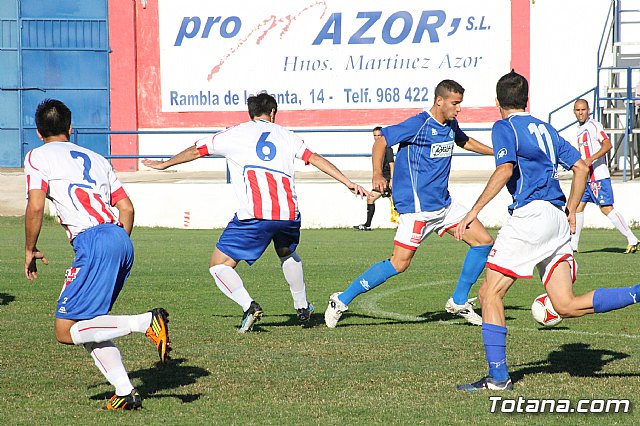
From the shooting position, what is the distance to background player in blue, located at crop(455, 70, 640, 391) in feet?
20.6

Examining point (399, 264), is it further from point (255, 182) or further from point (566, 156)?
point (566, 156)

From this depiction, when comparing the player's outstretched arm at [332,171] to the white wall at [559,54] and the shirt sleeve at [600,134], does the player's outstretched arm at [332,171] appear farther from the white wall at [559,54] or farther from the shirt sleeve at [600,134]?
the white wall at [559,54]

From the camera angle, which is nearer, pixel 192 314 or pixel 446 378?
pixel 446 378

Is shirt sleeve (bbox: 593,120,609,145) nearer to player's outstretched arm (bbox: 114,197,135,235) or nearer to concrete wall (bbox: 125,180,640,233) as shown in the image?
concrete wall (bbox: 125,180,640,233)

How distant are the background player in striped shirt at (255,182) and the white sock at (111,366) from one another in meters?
2.65

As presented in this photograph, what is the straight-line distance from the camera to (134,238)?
60.4 ft

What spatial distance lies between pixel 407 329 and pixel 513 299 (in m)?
2.26

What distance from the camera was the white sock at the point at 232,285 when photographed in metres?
8.65

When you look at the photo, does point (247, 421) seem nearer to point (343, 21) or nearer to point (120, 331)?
point (120, 331)

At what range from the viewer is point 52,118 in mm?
5996

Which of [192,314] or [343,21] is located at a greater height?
[343,21]

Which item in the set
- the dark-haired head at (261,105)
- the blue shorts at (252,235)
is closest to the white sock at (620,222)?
the blue shorts at (252,235)

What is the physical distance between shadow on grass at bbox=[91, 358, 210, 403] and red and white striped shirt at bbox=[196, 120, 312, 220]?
1764 millimetres

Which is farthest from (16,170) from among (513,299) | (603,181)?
(513,299)
